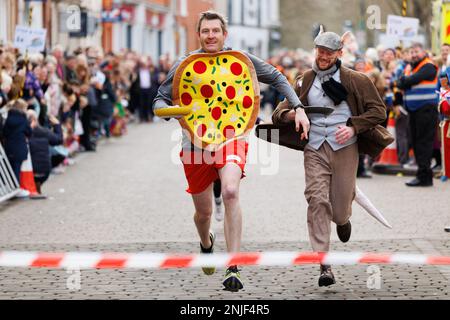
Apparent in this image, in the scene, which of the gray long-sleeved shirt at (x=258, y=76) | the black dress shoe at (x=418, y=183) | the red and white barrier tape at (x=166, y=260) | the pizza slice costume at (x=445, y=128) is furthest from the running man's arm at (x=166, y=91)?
the black dress shoe at (x=418, y=183)

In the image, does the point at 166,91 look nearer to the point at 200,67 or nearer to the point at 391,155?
the point at 200,67

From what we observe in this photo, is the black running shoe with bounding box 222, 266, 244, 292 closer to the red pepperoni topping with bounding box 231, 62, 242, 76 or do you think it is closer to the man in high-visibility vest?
Answer: the red pepperoni topping with bounding box 231, 62, 242, 76

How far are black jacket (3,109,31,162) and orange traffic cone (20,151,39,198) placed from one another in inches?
6.7

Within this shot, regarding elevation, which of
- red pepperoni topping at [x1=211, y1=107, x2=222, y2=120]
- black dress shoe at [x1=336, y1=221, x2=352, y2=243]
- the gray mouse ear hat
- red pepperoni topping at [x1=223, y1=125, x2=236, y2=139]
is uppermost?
the gray mouse ear hat

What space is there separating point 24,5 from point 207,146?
26222 mm

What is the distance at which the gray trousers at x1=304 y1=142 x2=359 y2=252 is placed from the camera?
8617 millimetres

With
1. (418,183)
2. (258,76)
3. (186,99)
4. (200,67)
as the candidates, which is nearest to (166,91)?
(186,99)

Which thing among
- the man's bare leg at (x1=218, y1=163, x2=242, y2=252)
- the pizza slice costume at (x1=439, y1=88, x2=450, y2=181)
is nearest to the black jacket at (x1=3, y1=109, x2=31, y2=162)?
the pizza slice costume at (x1=439, y1=88, x2=450, y2=181)

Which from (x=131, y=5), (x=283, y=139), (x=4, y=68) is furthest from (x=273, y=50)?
(x=283, y=139)

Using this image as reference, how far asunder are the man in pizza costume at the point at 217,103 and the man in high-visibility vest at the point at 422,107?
7796 millimetres

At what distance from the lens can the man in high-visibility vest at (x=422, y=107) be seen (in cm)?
1627

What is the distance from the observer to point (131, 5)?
2096 inches
